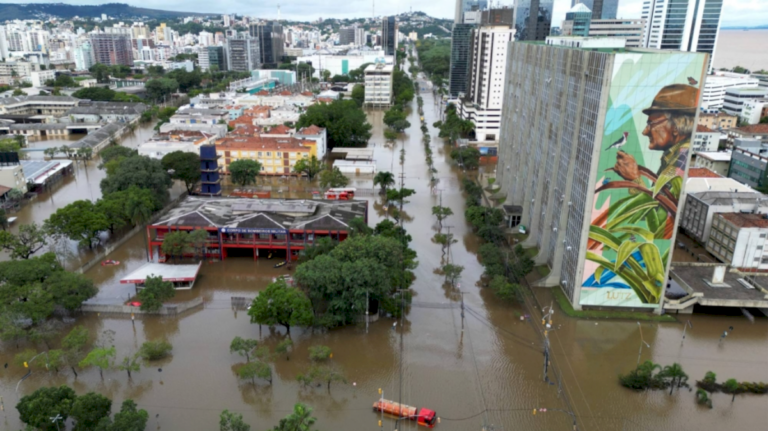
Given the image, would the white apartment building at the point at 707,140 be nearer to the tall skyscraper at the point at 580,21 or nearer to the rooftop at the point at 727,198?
the rooftop at the point at 727,198

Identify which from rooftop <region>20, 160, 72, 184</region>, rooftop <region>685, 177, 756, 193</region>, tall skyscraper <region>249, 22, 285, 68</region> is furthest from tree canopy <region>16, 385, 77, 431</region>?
tall skyscraper <region>249, 22, 285, 68</region>

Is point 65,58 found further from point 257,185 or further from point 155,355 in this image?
point 155,355

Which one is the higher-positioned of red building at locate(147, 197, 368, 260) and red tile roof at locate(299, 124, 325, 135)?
red tile roof at locate(299, 124, 325, 135)

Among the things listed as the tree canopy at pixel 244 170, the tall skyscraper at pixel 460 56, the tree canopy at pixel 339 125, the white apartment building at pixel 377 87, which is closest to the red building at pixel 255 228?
the tree canopy at pixel 244 170

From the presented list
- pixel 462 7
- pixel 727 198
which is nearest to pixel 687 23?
pixel 462 7

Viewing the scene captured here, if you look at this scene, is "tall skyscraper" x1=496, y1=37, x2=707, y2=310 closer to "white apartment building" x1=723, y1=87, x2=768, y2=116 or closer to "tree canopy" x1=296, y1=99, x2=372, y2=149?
"tree canopy" x1=296, y1=99, x2=372, y2=149

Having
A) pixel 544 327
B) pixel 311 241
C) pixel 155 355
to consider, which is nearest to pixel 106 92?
pixel 311 241
